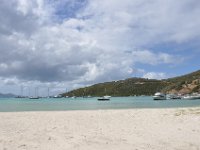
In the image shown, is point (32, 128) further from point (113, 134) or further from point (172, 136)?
point (172, 136)

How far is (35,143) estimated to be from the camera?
46.9 feet

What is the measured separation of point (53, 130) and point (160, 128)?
6143 millimetres

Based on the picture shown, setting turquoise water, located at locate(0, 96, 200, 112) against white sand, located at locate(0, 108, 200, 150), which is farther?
turquoise water, located at locate(0, 96, 200, 112)

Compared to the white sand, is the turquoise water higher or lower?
higher

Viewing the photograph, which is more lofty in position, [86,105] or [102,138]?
[86,105]

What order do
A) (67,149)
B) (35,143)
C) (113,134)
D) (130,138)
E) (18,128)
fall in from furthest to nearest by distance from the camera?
1. (18,128)
2. (113,134)
3. (130,138)
4. (35,143)
5. (67,149)

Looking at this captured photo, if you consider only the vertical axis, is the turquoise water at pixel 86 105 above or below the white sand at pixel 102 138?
above

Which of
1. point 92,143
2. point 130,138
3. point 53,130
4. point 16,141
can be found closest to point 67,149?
point 92,143

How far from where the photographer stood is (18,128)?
61.6 ft

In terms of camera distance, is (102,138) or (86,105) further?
(86,105)

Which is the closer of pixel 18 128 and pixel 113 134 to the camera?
pixel 113 134

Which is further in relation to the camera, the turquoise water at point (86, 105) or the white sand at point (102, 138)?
the turquoise water at point (86, 105)

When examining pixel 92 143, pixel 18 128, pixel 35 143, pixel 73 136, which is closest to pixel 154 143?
pixel 92 143

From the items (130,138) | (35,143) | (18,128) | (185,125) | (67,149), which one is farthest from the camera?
(185,125)
